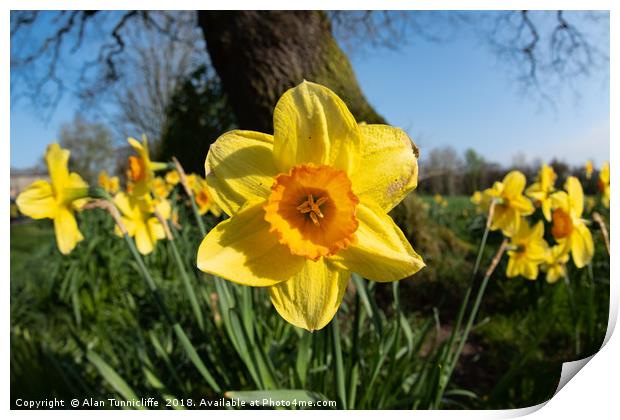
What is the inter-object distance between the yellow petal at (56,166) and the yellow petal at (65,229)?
0.12 feet

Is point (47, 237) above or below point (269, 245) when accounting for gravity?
below

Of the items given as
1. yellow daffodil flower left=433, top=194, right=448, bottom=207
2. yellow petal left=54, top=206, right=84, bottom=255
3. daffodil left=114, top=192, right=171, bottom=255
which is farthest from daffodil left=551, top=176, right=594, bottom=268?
yellow daffodil flower left=433, top=194, right=448, bottom=207

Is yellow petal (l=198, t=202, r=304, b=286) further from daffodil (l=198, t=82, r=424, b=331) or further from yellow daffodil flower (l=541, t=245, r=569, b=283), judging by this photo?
yellow daffodil flower (l=541, t=245, r=569, b=283)

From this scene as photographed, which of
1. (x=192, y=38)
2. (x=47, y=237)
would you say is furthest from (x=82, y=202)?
(x=47, y=237)

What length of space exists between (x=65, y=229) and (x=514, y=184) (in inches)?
35.4

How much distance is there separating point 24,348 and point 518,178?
1245 mm

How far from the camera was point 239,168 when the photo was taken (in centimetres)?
42

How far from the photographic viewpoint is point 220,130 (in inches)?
84.5

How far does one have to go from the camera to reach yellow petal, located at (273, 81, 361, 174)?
1.32ft

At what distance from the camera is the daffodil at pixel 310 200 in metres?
0.41

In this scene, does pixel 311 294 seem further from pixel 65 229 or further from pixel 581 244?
pixel 581 244

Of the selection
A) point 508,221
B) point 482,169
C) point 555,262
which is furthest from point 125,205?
point 482,169

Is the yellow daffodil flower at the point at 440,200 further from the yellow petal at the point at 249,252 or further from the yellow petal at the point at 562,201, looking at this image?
the yellow petal at the point at 249,252
